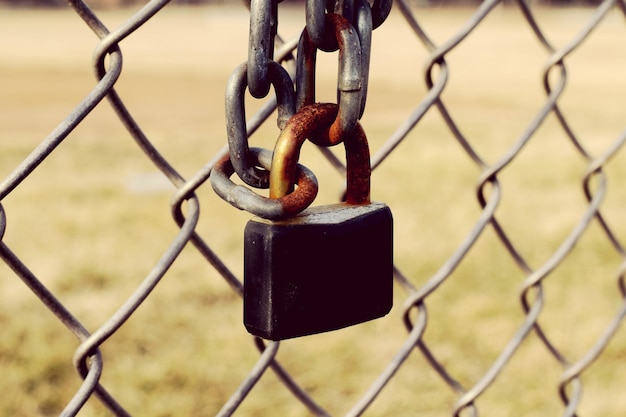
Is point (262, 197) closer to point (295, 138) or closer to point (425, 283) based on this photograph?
point (295, 138)

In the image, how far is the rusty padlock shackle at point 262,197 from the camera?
16.9 inches

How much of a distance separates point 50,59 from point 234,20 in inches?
573

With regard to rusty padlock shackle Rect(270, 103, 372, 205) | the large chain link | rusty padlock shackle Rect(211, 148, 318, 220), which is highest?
the large chain link

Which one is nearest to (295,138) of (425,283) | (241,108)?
(241,108)

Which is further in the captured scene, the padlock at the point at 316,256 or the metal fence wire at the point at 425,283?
the metal fence wire at the point at 425,283

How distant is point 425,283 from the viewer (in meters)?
2.27

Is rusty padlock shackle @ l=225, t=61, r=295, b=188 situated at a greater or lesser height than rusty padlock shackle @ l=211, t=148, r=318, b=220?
greater

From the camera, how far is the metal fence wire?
1.86 feet

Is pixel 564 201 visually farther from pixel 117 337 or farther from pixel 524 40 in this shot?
pixel 524 40

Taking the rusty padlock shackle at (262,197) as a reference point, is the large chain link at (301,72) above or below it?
above

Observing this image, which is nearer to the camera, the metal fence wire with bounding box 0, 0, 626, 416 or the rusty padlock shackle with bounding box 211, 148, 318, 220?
the rusty padlock shackle with bounding box 211, 148, 318, 220

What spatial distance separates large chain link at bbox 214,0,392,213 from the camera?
0.42 metres

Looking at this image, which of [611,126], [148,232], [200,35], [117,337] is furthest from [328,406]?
[200,35]

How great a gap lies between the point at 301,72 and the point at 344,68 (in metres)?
0.03
